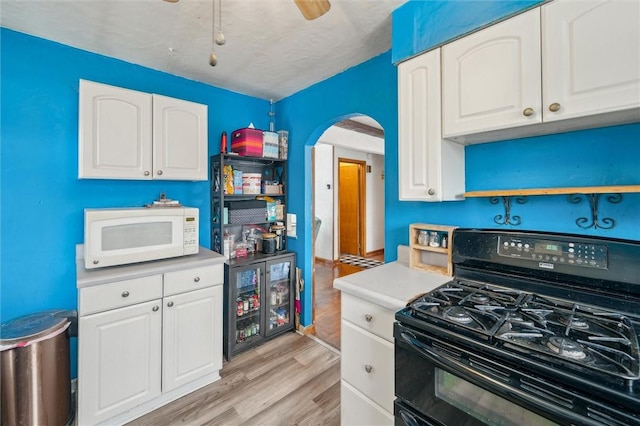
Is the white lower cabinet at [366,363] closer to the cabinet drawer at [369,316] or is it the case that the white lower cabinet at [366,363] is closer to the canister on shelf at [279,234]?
the cabinet drawer at [369,316]

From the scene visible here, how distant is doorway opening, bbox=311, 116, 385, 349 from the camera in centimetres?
478

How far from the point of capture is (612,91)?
36.9 inches

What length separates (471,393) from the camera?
0.92m

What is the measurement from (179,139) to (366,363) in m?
2.07

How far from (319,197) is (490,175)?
4.16 meters

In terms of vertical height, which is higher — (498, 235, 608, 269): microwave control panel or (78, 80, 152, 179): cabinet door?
(78, 80, 152, 179): cabinet door

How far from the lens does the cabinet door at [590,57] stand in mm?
909

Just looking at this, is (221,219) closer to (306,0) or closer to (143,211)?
(143,211)

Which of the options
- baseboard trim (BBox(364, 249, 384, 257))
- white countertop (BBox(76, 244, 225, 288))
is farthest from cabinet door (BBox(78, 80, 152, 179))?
baseboard trim (BBox(364, 249, 384, 257))

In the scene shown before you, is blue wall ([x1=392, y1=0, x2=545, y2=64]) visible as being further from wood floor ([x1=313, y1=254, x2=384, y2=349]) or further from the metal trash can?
the metal trash can

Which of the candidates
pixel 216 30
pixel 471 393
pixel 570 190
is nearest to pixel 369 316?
pixel 471 393

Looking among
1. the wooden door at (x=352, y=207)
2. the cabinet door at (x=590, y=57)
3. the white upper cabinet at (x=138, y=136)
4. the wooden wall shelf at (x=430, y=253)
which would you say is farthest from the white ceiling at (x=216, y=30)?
the wooden door at (x=352, y=207)

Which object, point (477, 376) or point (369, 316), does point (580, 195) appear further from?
point (369, 316)

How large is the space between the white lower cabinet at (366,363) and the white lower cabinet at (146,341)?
3.70 ft
